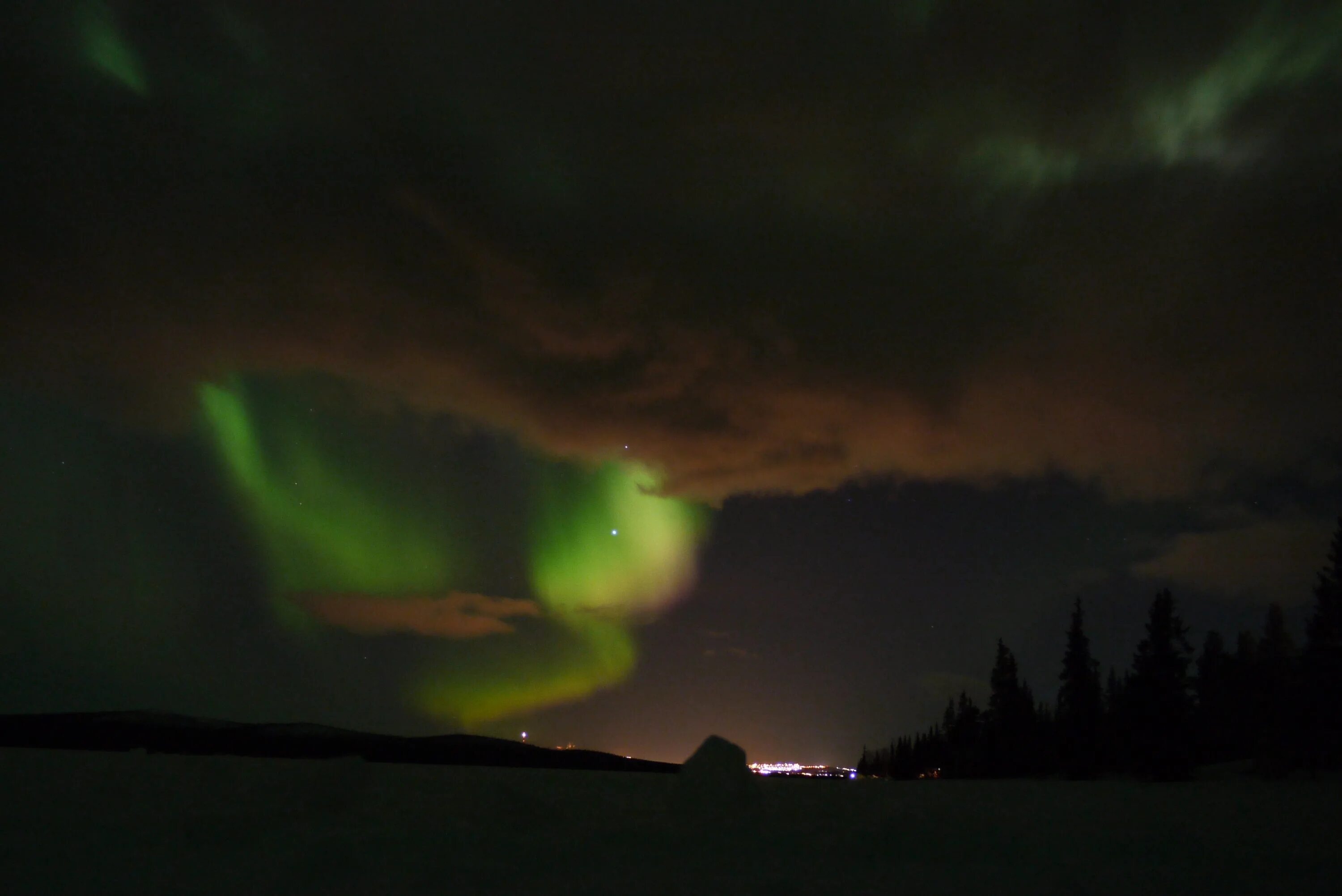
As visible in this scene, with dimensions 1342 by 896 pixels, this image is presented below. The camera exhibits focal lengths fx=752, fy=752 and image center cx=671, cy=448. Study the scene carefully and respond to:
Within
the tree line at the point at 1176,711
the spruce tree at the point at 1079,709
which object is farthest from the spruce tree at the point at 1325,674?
the spruce tree at the point at 1079,709

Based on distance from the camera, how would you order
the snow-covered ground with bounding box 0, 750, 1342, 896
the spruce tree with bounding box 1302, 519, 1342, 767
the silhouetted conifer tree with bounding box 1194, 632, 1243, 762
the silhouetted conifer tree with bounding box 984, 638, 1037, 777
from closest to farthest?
the snow-covered ground with bounding box 0, 750, 1342, 896, the spruce tree with bounding box 1302, 519, 1342, 767, the silhouetted conifer tree with bounding box 1194, 632, 1243, 762, the silhouetted conifer tree with bounding box 984, 638, 1037, 777

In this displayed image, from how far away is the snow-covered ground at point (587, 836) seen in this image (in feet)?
35.1

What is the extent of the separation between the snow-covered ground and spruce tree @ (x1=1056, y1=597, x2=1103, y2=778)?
38.5 m

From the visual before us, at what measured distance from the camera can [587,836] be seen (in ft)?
45.0

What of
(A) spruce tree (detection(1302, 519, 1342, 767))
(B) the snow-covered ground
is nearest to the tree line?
(A) spruce tree (detection(1302, 519, 1342, 767))

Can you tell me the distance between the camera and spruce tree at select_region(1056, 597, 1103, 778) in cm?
5384

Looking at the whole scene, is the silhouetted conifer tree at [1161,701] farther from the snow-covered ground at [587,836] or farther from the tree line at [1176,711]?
the snow-covered ground at [587,836]

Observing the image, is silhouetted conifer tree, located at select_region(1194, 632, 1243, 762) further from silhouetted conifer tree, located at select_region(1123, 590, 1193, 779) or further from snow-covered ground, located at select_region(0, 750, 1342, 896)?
snow-covered ground, located at select_region(0, 750, 1342, 896)

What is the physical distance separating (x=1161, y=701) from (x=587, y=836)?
43741mm

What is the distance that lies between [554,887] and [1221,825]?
14.7 m

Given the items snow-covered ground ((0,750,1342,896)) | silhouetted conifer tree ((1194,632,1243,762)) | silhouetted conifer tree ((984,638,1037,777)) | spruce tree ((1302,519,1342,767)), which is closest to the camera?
snow-covered ground ((0,750,1342,896))

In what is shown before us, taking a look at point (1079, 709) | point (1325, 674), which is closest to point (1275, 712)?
point (1325, 674)

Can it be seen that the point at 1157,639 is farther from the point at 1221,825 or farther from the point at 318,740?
the point at 318,740

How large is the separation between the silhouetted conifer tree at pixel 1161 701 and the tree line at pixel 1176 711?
6cm
